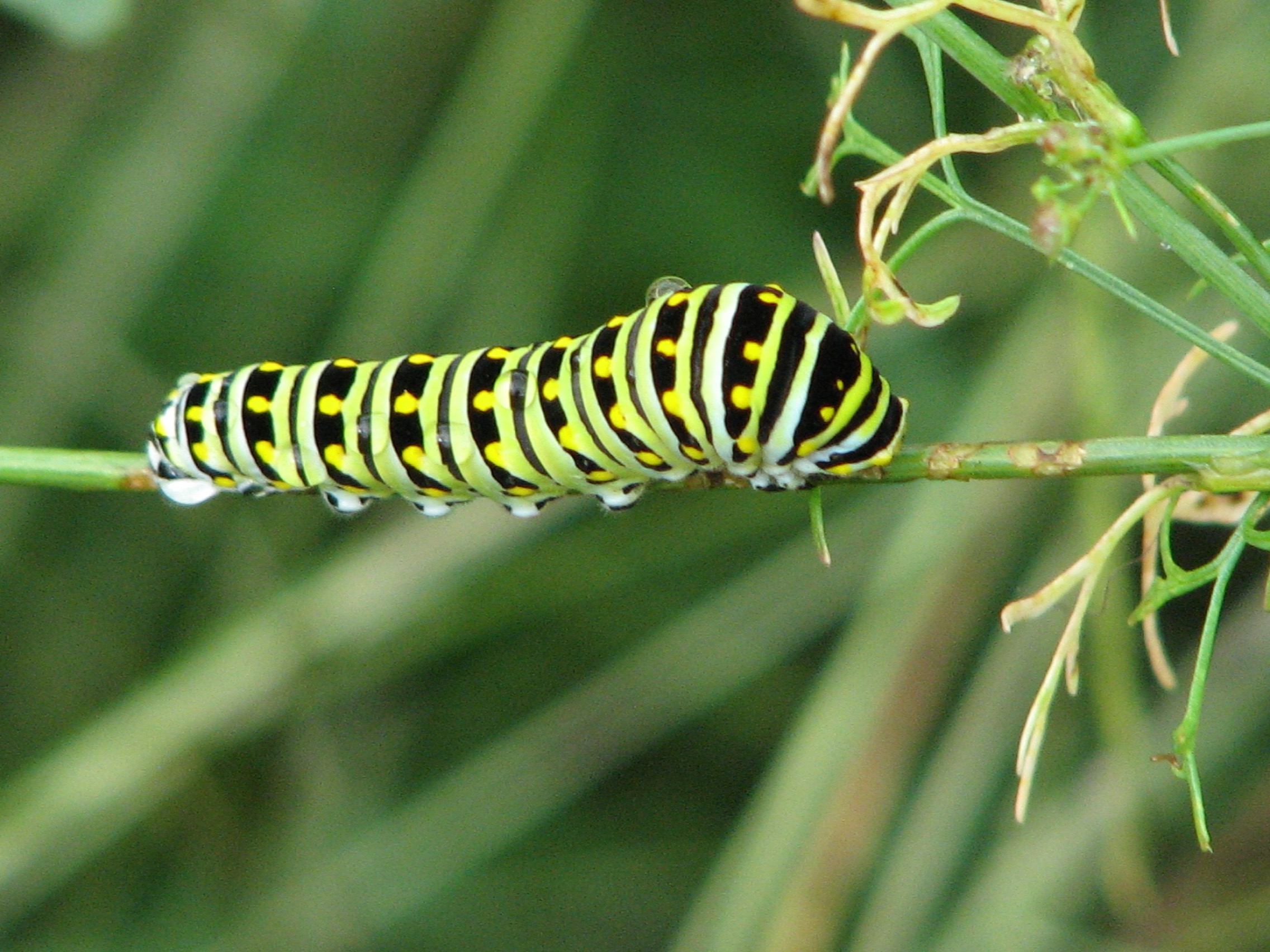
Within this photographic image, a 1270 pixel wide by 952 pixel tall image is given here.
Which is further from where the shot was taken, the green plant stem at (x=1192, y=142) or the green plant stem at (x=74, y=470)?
the green plant stem at (x=74, y=470)

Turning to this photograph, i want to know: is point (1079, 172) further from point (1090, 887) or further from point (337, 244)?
point (337, 244)

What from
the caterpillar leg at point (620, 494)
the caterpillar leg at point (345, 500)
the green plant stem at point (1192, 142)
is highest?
the green plant stem at point (1192, 142)

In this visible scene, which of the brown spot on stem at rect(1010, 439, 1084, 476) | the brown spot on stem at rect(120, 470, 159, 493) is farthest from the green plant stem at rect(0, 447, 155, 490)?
the brown spot on stem at rect(1010, 439, 1084, 476)

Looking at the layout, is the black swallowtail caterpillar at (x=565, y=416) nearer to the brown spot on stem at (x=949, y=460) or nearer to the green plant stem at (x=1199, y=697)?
the brown spot on stem at (x=949, y=460)

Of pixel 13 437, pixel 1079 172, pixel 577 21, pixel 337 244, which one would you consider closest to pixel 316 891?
pixel 13 437

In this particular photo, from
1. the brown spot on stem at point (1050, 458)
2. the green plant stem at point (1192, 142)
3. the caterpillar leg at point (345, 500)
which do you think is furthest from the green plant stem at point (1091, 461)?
the caterpillar leg at point (345, 500)

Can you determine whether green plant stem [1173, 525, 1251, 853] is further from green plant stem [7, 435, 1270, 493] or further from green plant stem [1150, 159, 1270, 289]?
green plant stem [1150, 159, 1270, 289]

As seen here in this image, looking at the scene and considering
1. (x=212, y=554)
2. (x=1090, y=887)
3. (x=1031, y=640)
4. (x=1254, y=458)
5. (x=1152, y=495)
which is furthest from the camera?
(x=212, y=554)
